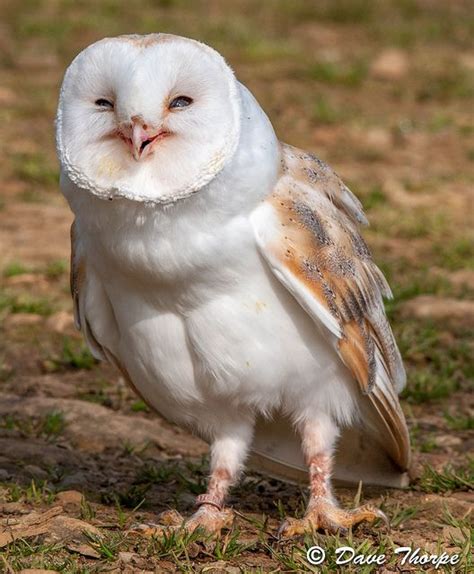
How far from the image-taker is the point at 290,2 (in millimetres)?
14031

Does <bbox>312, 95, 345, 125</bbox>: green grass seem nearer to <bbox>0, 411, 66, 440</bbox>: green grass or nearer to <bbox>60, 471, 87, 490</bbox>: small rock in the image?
<bbox>0, 411, 66, 440</bbox>: green grass

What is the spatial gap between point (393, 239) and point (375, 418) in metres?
3.65

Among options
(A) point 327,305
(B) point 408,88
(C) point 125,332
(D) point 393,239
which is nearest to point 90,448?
(C) point 125,332

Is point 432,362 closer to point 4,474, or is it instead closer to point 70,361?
point 70,361

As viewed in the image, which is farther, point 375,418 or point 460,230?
point 460,230

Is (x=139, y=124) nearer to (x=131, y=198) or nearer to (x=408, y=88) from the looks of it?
(x=131, y=198)

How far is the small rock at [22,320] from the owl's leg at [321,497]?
2680mm

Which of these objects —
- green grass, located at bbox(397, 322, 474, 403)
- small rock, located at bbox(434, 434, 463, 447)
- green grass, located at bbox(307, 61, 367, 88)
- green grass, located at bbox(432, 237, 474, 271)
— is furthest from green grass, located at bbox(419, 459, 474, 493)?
green grass, located at bbox(307, 61, 367, 88)

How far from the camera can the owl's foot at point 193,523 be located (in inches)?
170

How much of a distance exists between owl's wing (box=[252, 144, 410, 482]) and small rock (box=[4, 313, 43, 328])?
2600 mm

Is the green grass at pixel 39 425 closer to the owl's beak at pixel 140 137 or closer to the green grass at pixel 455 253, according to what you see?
the owl's beak at pixel 140 137

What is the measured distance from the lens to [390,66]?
1184 cm

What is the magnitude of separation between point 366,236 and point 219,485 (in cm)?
385

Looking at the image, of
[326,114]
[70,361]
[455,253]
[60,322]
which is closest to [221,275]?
[70,361]
